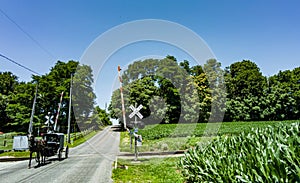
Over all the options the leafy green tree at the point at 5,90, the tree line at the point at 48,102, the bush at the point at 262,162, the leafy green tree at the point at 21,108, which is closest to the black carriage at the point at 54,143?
the bush at the point at 262,162

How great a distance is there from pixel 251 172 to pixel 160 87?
38.6 m

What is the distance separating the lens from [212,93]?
168 ft

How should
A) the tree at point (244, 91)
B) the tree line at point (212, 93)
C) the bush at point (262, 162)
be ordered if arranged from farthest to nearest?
the tree at point (244, 91) → the tree line at point (212, 93) → the bush at point (262, 162)

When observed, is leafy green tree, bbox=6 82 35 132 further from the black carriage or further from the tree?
the tree

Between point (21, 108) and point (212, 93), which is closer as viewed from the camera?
point (21, 108)

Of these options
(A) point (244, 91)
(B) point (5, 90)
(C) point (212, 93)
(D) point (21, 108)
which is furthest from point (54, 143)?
(B) point (5, 90)

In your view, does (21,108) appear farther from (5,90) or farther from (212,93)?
(212,93)

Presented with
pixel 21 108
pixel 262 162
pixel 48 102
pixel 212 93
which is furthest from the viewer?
pixel 212 93

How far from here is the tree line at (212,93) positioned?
3938 centimetres

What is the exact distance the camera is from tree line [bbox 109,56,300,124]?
39.4m

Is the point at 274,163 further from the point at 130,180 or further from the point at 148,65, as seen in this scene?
the point at 148,65

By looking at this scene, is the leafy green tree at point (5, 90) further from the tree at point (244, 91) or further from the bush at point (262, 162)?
the bush at point (262, 162)

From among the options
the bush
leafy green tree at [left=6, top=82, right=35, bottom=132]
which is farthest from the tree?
the bush

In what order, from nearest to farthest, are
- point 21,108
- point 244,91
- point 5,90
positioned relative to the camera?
1. point 21,108
2. point 244,91
3. point 5,90
